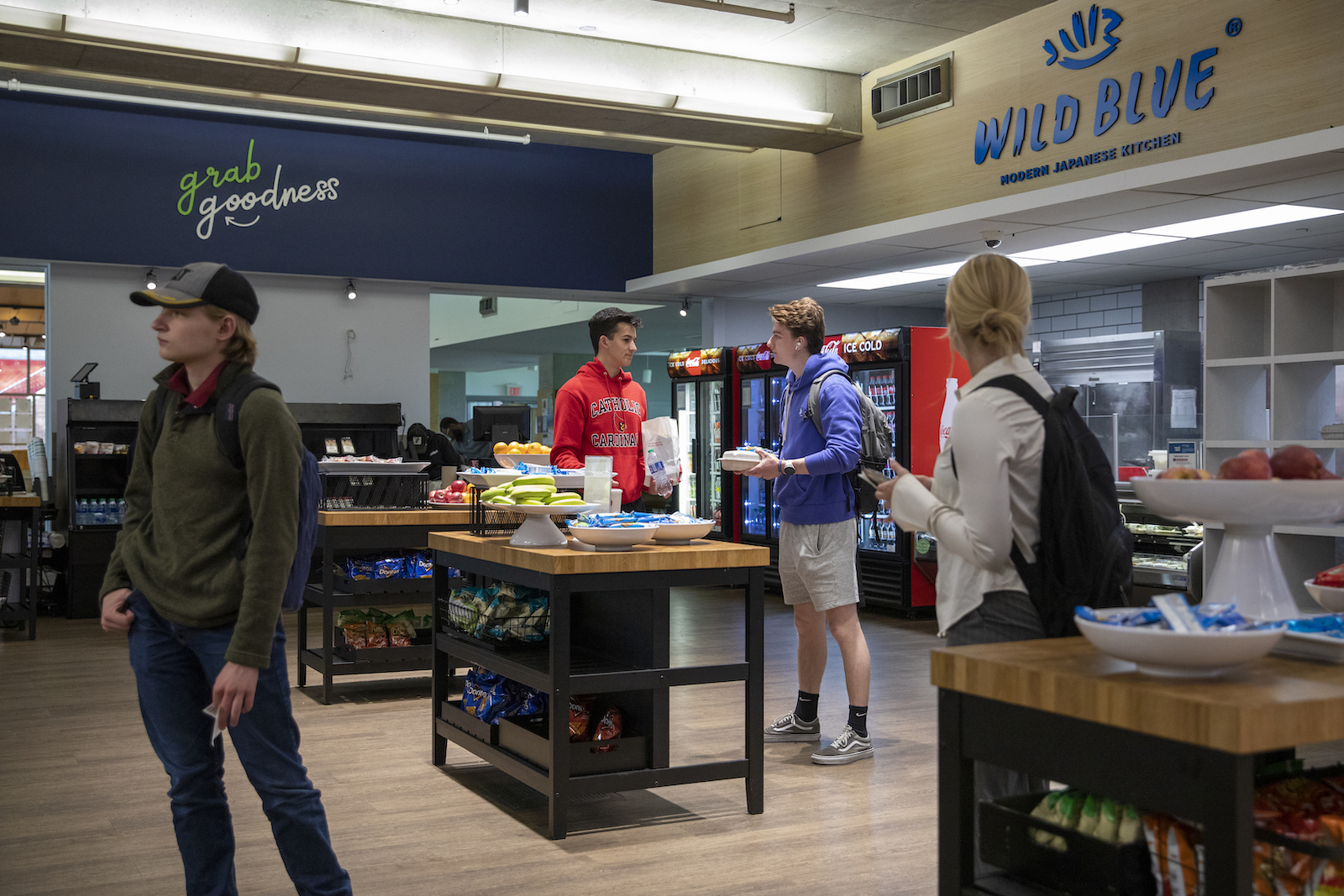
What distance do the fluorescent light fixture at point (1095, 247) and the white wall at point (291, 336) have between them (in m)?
5.21

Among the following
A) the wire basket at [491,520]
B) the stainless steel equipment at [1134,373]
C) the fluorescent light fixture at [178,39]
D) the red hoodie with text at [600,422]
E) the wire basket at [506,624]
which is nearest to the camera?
the wire basket at [506,624]

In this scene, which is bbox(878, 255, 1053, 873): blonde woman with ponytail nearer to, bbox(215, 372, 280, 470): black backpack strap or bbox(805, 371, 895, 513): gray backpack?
bbox(215, 372, 280, 470): black backpack strap

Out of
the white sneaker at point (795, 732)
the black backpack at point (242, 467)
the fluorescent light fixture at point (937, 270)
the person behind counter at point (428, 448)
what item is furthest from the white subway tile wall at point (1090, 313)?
the black backpack at point (242, 467)

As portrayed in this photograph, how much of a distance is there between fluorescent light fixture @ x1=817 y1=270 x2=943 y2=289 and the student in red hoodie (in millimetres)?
5083

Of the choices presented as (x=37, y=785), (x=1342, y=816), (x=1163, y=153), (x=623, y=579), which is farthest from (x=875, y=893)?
(x=1163, y=153)

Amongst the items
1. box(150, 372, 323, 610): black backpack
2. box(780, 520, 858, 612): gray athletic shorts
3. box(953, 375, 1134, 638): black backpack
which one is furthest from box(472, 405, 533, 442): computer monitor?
box(953, 375, 1134, 638): black backpack

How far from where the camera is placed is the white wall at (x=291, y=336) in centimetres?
920

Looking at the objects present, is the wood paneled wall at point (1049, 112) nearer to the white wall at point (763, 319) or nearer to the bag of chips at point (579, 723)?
the white wall at point (763, 319)

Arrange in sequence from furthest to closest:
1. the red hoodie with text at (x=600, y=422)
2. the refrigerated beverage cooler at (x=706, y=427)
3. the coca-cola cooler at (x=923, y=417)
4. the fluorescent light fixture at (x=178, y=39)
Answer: the refrigerated beverage cooler at (x=706, y=427)
the coca-cola cooler at (x=923, y=417)
the fluorescent light fixture at (x=178, y=39)
the red hoodie with text at (x=600, y=422)

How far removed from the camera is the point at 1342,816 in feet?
5.49

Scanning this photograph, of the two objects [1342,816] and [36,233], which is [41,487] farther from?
[1342,816]

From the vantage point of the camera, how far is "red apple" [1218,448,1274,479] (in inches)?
73.4

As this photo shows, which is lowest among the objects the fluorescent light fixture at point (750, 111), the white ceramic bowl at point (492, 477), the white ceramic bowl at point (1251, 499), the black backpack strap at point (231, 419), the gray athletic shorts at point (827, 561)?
the gray athletic shorts at point (827, 561)

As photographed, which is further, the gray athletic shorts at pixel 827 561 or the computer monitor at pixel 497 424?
the computer monitor at pixel 497 424
